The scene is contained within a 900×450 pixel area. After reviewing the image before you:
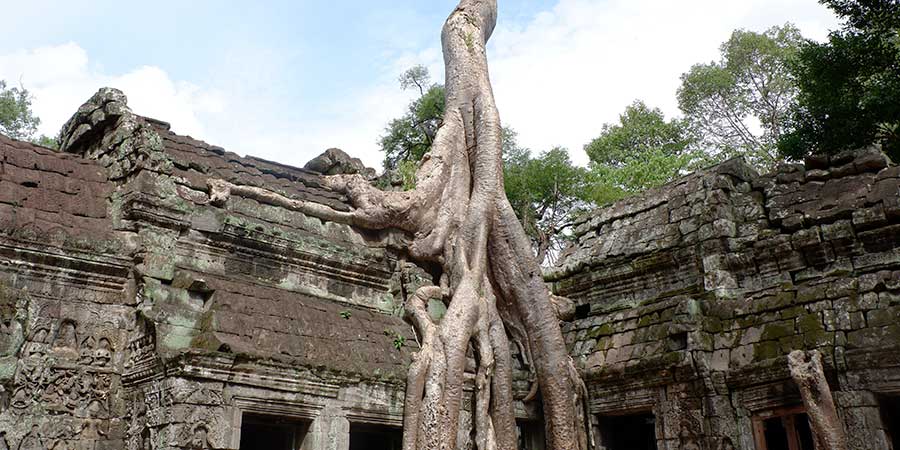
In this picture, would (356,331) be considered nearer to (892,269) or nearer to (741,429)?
(741,429)

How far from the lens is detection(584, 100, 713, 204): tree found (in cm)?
2228

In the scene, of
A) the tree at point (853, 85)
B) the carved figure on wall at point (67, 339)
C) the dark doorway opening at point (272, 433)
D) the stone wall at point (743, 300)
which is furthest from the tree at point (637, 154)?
the carved figure on wall at point (67, 339)

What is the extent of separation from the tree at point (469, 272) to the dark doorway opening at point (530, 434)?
20.6 inches

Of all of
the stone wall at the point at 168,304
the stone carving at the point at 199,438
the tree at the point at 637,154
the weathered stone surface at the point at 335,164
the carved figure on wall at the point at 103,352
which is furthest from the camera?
the tree at the point at 637,154

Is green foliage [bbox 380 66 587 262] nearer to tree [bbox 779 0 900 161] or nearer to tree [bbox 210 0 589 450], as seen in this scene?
tree [bbox 779 0 900 161]

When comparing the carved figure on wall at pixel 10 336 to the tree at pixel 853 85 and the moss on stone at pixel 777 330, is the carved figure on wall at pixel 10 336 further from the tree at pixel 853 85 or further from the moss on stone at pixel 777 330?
the tree at pixel 853 85

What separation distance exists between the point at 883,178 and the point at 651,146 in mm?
17180

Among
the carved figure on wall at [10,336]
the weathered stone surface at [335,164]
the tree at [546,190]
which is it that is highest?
the tree at [546,190]

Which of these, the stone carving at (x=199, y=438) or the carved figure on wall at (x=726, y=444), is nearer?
the stone carving at (x=199, y=438)

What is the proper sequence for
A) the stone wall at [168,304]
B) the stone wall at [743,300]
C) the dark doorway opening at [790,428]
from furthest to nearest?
→ 1. the dark doorway opening at [790,428]
2. the stone wall at [743,300]
3. the stone wall at [168,304]

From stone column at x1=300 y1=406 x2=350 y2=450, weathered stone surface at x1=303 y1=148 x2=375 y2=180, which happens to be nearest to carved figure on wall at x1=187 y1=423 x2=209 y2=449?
stone column at x1=300 y1=406 x2=350 y2=450

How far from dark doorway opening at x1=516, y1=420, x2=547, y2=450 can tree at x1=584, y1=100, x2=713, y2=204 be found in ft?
48.9

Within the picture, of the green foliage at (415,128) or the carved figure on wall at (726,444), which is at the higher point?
the green foliage at (415,128)

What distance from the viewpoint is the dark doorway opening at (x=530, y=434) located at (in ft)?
27.2
